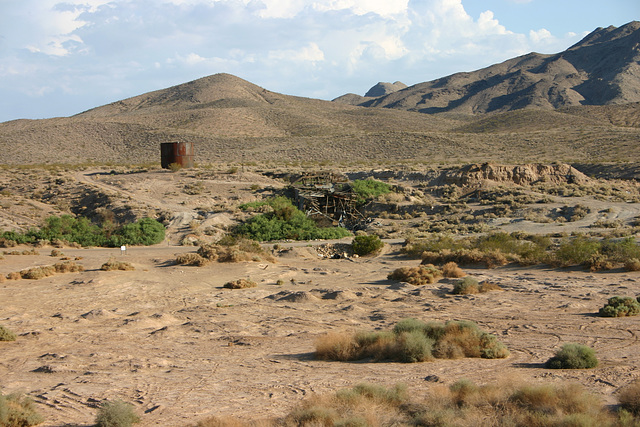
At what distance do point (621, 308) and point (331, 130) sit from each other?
243ft

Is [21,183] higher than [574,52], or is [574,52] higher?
[574,52]

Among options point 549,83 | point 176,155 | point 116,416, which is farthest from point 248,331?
point 549,83

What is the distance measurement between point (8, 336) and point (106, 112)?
125 metres

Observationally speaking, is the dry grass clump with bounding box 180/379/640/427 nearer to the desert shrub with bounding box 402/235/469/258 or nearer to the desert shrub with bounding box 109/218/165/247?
the desert shrub with bounding box 402/235/469/258

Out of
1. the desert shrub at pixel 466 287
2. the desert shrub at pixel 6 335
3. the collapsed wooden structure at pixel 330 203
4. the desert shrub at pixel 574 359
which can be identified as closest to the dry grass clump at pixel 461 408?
the desert shrub at pixel 574 359

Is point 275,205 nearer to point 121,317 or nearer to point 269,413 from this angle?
point 121,317

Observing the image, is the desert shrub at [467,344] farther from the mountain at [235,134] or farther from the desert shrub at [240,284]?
the mountain at [235,134]

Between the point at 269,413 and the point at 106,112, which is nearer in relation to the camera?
the point at 269,413

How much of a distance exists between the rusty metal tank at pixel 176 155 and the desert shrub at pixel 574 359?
4395 centimetres

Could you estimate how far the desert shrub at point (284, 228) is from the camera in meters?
30.7

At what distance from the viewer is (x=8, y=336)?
1154cm

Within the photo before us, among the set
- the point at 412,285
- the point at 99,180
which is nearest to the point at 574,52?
the point at 99,180

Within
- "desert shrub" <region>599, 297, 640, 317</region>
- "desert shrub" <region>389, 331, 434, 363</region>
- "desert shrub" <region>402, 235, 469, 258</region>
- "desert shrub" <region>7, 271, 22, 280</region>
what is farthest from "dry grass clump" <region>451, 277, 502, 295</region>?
"desert shrub" <region>7, 271, 22, 280</region>

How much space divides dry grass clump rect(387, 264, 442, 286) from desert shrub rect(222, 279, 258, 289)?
4657mm
